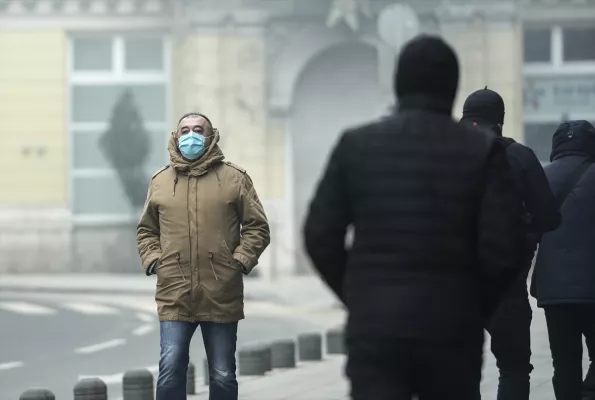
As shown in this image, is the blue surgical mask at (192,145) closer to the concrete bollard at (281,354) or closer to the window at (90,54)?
the concrete bollard at (281,354)

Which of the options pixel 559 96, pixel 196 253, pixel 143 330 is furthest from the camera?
pixel 559 96

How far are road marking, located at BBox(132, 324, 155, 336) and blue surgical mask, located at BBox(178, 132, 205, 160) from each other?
977 cm

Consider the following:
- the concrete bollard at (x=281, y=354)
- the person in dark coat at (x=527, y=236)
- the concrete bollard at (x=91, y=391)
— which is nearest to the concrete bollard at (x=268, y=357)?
the concrete bollard at (x=281, y=354)

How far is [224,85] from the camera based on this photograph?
92.1 ft

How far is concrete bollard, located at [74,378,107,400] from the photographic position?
33.9ft

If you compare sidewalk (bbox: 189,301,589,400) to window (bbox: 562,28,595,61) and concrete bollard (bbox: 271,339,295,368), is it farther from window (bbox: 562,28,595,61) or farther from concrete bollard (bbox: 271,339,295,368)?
window (bbox: 562,28,595,61)

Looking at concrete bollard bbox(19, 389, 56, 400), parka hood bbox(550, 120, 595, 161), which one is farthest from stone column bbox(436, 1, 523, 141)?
parka hood bbox(550, 120, 595, 161)

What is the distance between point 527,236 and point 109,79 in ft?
72.2

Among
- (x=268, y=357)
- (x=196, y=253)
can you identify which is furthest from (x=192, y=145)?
(x=268, y=357)

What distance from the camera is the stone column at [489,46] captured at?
90.9 ft

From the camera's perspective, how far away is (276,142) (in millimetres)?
28125

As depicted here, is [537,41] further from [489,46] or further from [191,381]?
[191,381]

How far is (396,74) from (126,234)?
2408 centimetres

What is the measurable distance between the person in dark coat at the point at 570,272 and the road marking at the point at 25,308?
12880mm
